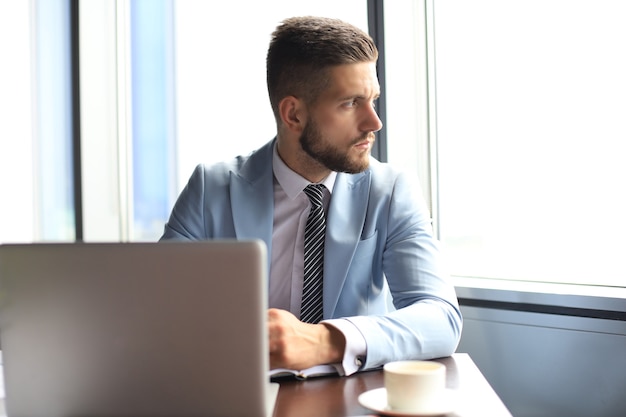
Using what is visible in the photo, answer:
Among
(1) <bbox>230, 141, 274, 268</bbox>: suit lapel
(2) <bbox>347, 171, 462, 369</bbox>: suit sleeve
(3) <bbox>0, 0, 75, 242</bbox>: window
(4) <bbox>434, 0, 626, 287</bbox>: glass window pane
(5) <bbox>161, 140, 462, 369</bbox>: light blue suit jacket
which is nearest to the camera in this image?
(2) <bbox>347, 171, 462, 369</bbox>: suit sleeve

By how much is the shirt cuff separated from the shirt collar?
55 cm

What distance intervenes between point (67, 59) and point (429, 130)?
6.28 ft

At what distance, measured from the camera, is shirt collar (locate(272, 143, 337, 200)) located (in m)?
1.96

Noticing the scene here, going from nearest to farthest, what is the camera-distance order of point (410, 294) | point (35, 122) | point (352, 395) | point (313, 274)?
point (352, 395)
point (410, 294)
point (313, 274)
point (35, 122)

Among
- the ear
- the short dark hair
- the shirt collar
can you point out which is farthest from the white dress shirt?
the short dark hair

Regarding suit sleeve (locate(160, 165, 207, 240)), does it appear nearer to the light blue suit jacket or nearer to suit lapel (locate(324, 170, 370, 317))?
the light blue suit jacket

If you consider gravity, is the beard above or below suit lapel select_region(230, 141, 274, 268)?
above

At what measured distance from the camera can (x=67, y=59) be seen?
3746 mm

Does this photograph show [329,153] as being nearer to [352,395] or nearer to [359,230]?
[359,230]

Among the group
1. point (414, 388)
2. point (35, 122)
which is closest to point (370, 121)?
point (414, 388)

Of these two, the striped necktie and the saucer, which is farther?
the striped necktie

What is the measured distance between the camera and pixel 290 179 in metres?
1.98

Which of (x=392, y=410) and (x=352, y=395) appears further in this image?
(x=352, y=395)

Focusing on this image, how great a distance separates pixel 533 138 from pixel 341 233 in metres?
1.07
